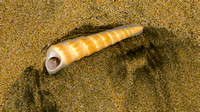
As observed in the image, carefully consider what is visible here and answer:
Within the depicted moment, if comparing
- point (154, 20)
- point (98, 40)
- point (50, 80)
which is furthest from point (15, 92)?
point (154, 20)

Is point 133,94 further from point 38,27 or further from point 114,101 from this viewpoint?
point 38,27

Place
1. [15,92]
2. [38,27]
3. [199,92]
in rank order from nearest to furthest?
[15,92], [38,27], [199,92]

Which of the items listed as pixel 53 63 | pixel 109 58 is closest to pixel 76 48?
pixel 53 63
